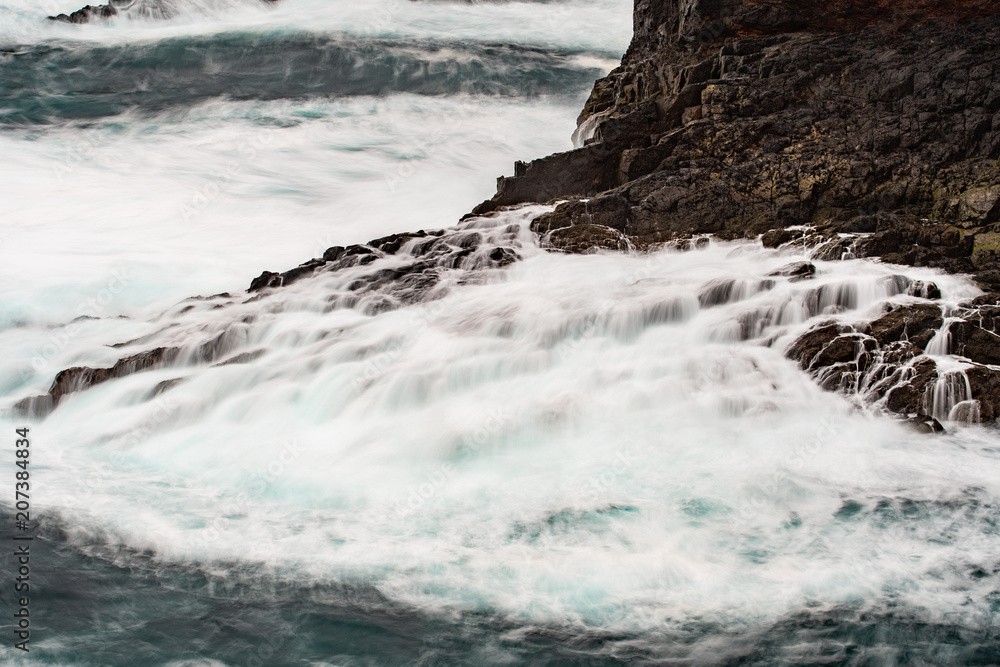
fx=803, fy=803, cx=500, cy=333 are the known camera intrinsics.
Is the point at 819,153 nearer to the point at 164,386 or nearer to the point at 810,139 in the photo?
the point at 810,139

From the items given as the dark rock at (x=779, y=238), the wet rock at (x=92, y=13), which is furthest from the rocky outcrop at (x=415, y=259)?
the wet rock at (x=92, y=13)

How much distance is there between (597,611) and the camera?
5125 millimetres

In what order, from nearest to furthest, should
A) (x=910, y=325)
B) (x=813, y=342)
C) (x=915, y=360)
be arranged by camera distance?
1. (x=915, y=360)
2. (x=910, y=325)
3. (x=813, y=342)

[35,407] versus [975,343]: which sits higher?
[975,343]

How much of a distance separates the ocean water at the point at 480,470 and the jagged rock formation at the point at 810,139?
0.91 metres

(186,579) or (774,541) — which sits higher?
(774,541)

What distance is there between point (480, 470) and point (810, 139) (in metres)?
7.79

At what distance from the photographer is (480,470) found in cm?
727

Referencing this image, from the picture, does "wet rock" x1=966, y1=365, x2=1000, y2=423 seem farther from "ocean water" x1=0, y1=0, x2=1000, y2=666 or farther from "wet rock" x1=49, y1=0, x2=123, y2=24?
"wet rock" x1=49, y1=0, x2=123, y2=24

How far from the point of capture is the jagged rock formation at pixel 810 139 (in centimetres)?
1043

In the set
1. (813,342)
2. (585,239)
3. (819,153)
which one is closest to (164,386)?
(585,239)

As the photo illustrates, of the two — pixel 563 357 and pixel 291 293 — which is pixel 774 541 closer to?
pixel 563 357

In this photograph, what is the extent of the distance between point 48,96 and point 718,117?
22760 mm

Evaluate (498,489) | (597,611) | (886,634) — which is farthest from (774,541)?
(498,489)
